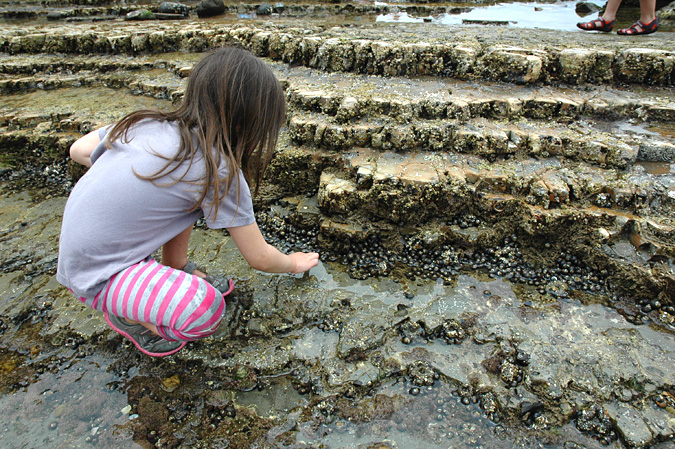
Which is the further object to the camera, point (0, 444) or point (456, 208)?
point (456, 208)

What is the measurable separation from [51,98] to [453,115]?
19.7 ft

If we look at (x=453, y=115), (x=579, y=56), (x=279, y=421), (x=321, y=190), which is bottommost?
(x=279, y=421)

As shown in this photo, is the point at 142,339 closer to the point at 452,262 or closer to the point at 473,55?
the point at 452,262

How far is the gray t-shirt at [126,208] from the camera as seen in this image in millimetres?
2086

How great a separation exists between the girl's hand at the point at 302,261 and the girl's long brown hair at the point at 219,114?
80 cm

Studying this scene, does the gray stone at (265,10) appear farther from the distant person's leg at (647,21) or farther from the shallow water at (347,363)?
the shallow water at (347,363)

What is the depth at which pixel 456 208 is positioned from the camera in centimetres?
369

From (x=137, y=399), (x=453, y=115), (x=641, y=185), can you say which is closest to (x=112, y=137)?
(x=137, y=399)

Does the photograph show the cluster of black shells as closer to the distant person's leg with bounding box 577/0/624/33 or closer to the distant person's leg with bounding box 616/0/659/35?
the distant person's leg with bounding box 616/0/659/35

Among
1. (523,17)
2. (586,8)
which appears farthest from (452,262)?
(586,8)

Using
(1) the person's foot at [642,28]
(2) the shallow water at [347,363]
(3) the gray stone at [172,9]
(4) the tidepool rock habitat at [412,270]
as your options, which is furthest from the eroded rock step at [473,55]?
(3) the gray stone at [172,9]

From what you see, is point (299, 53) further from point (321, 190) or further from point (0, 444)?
point (0, 444)

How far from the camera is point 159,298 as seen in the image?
7.41 feet

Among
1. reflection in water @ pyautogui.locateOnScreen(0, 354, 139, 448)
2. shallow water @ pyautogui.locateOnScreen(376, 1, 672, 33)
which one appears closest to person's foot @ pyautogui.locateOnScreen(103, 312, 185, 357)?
reflection in water @ pyautogui.locateOnScreen(0, 354, 139, 448)
